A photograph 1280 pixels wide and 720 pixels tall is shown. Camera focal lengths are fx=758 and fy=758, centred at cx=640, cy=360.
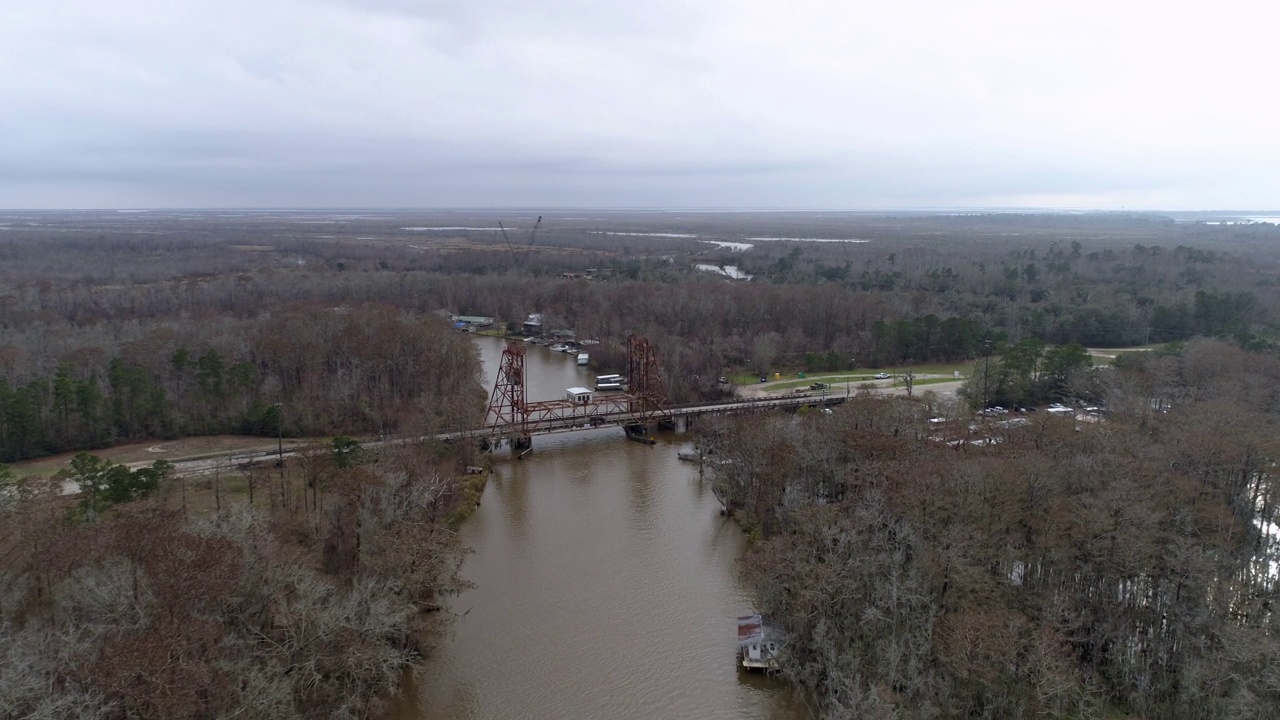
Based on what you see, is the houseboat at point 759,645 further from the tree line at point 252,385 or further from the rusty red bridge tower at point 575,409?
the tree line at point 252,385

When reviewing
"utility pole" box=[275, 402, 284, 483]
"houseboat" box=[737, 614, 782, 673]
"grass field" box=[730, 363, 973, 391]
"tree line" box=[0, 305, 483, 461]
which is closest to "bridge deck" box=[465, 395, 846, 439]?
"tree line" box=[0, 305, 483, 461]

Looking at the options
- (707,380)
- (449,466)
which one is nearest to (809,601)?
(449,466)

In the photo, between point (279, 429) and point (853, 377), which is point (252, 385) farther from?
point (853, 377)

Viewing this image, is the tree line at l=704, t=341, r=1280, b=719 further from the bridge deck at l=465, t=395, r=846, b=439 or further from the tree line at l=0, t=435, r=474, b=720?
the bridge deck at l=465, t=395, r=846, b=439

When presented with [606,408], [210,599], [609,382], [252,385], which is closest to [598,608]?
[210,599]

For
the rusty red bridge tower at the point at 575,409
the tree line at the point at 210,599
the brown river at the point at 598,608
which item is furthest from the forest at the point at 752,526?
the rusty red bridge tower at the point at 575,409

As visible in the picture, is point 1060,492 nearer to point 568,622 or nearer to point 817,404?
point 568,622
